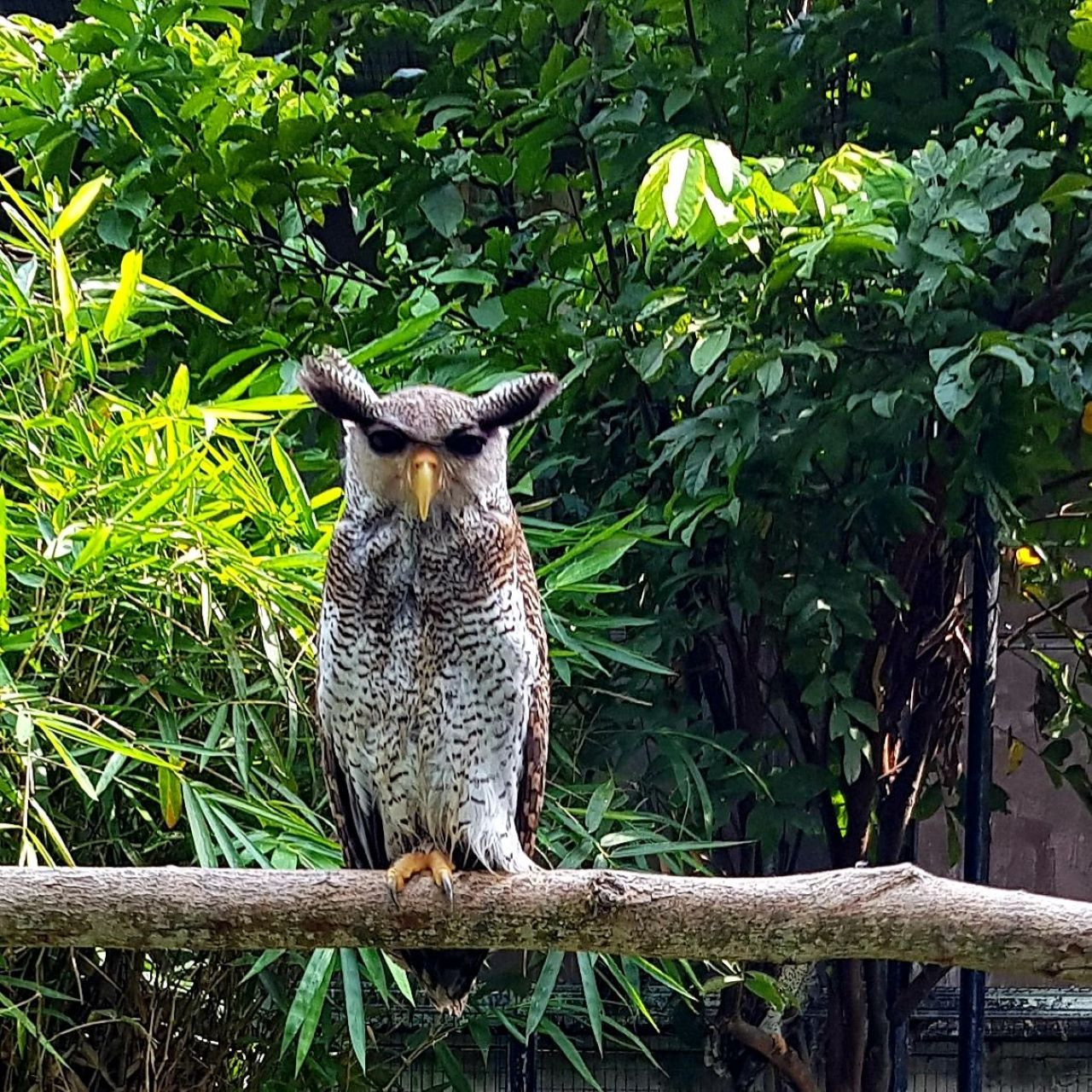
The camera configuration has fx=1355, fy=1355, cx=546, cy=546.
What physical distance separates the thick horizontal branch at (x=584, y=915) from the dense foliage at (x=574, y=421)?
0.24 metres

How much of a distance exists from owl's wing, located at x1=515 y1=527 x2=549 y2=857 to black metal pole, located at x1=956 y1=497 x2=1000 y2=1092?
1.79ft

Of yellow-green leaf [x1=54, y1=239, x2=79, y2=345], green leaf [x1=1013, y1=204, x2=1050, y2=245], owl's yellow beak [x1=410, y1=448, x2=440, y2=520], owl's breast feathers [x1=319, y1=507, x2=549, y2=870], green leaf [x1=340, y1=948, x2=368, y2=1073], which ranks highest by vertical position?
green leaf [x1=1013, y1=204, x2=1050, y2=245]

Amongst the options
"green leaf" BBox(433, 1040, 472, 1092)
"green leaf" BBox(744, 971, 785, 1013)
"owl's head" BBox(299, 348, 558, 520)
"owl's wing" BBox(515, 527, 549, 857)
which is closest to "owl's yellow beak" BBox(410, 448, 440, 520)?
"owl's head" BBox(299, 348, 558, 520)

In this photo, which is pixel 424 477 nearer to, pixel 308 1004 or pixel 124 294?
pixel 124 294

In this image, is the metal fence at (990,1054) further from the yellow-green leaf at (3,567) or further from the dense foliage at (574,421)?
the yellow-green leaf at (3,567)

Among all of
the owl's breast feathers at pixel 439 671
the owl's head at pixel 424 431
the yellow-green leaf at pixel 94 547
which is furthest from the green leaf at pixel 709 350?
the yellow-green leaf at pixel 94 547

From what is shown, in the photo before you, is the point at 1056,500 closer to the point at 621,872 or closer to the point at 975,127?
the point at 975,127

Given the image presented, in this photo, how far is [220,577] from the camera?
1.55 metres

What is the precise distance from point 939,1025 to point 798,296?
53.1 inches

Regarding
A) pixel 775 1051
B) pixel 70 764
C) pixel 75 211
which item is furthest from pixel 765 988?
pixel 75 211

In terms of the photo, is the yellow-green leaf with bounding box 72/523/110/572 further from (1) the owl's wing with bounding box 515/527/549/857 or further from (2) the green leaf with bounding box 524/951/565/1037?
(2) the green leaf with bounding box 524/951/565/1037

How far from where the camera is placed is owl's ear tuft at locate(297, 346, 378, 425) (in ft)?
4.50

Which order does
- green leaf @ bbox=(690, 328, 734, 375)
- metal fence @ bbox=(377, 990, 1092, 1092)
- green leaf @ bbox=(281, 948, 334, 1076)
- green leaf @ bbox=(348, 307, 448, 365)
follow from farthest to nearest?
metal fence @ bbox=(377, 990, 1092, 1092) → green leaf @ bbox=(348, 307, 448, 365) → green leaf @ bbox=(281, 948, 334, 1076) → green leaf @ bbox=(690, 328, 734, 375)

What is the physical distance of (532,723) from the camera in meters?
1.48
